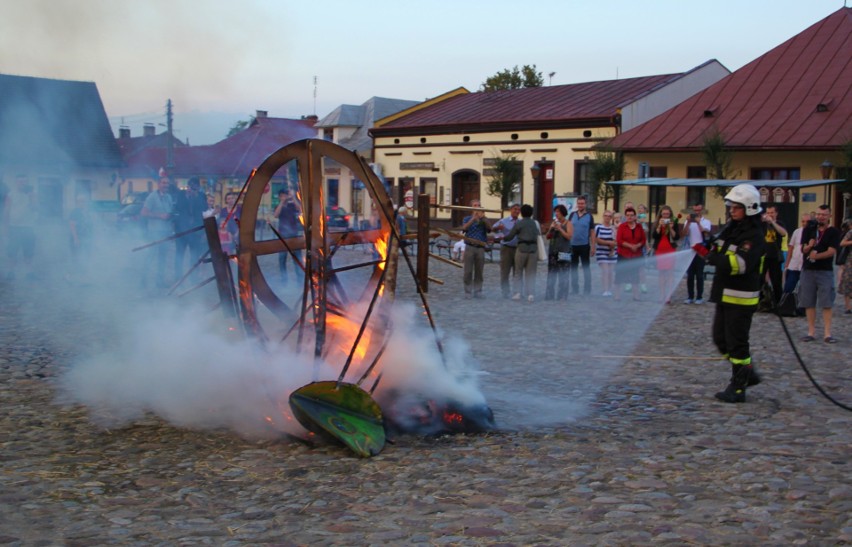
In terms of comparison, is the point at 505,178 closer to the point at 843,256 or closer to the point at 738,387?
the point at 843,256

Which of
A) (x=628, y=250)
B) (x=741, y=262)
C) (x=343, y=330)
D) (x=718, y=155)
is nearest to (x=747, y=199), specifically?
(x=741, y=262)

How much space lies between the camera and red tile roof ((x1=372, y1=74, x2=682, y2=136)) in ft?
133

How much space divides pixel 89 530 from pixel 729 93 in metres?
35.4

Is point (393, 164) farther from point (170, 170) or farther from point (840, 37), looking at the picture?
point (170, 170)

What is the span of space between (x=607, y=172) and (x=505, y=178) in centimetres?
616

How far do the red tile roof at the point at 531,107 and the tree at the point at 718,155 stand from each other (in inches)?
239

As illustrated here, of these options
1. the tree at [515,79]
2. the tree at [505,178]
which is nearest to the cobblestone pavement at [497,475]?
the tree at [505,178]

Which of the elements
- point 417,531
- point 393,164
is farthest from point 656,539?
point 393,164

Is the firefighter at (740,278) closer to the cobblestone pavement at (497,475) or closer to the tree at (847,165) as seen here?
the cobblestone pavement at (497,475)

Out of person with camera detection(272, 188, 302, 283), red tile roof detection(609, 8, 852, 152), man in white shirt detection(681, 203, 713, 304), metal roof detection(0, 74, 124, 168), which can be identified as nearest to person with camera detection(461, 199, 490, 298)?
person with camera detection(272, 188, 302, 283)

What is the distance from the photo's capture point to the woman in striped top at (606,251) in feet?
55.3

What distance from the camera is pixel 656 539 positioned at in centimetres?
486

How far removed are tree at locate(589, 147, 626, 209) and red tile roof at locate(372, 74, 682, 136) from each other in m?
2.61

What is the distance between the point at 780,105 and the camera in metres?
34.1
